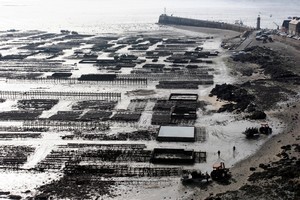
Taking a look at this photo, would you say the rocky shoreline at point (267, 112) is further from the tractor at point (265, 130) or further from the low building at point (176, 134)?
the low building at point (176, 134)

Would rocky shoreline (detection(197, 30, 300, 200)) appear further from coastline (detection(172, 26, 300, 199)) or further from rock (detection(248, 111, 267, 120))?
rock (detection(248, 111, 267, 120))

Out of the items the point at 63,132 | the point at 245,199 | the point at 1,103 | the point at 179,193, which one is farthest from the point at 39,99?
the point at 245,199

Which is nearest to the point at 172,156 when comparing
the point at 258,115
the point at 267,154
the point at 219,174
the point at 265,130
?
the point at 219,174

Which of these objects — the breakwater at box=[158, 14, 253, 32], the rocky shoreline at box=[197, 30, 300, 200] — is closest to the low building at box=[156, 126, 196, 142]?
the rocky shoreline at box=[197, 30, 300, 200]

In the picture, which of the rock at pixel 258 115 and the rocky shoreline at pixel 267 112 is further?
the rock at pixel 258 115

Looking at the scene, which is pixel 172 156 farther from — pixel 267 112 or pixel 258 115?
pixel 267 112

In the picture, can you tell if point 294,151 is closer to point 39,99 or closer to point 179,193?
point 179,193

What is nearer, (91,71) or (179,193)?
(179,193)

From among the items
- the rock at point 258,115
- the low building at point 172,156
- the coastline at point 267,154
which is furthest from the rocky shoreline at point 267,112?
the low building at point 172,156
